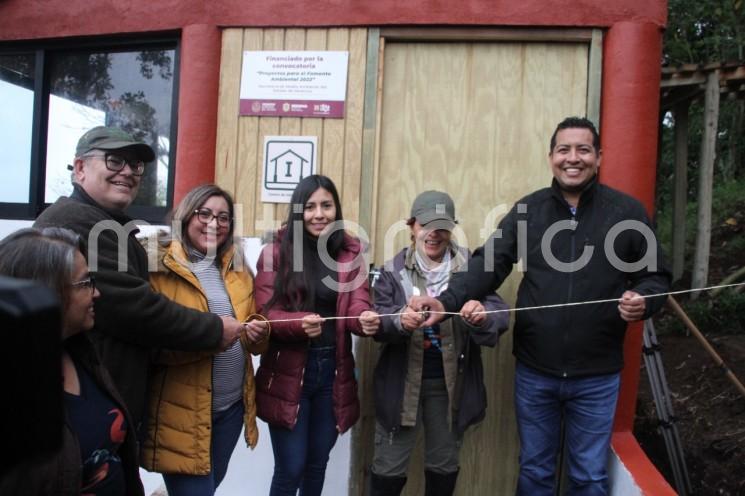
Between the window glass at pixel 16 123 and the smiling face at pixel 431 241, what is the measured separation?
311 centimetres

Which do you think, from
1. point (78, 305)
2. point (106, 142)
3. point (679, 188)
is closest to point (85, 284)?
point (78, 305)

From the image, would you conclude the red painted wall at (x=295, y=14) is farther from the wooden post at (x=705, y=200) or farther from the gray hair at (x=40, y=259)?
the wooden post at (x=705, y=200)

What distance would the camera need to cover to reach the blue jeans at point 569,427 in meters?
2.81

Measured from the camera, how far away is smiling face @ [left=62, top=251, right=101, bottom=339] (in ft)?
5.25

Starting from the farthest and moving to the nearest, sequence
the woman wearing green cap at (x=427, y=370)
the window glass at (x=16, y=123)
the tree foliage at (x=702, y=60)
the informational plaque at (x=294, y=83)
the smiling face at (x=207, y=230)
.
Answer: the tree foliage at (x=702, y=60) → the window glass at (x=16, y=123) → the informational plaque at (x=294, y=83) → the woman wearing green cap at (x=427, y=370) → the smiling face at (x=207, y=230)

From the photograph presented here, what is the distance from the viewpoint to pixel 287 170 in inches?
147

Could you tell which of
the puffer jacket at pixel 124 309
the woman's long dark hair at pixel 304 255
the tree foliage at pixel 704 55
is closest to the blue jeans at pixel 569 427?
the woman's long dark hair at pixel 304 255

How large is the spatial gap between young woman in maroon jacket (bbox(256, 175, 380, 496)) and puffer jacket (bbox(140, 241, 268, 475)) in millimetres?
346

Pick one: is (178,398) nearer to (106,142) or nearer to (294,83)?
(106,142)

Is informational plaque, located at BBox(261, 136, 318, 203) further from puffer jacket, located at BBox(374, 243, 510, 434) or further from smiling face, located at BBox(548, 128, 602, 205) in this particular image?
smiling face, located at BBox(548, 128, 602, 205)

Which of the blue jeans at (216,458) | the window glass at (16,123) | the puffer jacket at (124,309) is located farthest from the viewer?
the window glass at (16,123)

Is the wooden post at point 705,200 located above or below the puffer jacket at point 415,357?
above

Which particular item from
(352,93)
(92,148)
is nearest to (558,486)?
(352,93)

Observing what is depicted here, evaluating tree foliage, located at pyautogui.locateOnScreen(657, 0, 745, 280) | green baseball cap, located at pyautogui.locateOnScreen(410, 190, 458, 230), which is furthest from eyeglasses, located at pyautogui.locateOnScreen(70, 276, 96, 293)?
tree foliage, located at pyautogui.locateOnScreen(657, 0, 745, 280)
